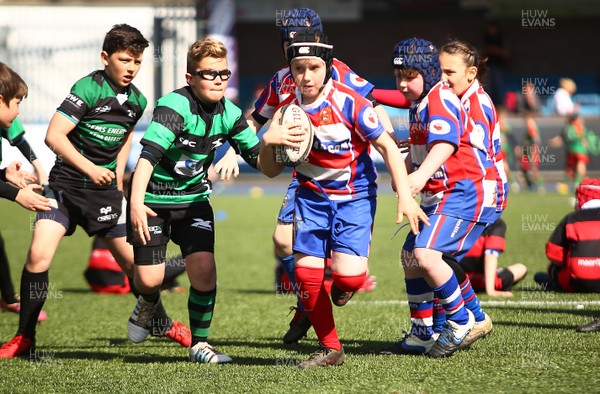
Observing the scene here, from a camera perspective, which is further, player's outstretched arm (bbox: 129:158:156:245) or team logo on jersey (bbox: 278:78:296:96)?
team logo on jersey (bbox: 278:78:296:96)

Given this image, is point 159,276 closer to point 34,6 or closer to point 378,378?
point 378,378

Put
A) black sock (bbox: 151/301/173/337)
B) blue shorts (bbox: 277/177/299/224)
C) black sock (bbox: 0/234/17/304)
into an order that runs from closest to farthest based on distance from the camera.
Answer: black sock (bbox: 151/301/173/337) < blue shorts (bbox: 277/177/299/224) < black sock (bbox: 0/234/17/304)

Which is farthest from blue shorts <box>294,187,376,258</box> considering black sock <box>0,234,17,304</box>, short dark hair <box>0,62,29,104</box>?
black sock <box>0,234,17,304</box>

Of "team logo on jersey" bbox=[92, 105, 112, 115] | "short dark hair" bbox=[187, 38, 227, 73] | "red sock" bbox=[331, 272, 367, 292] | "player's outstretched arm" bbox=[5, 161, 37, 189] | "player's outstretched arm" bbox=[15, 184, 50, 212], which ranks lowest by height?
"red sock" bbox=[331, 272, 367, 292]

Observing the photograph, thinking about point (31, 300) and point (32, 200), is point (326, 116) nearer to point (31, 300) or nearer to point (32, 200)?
point (32, 200)

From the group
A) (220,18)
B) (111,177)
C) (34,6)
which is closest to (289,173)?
(220,18)

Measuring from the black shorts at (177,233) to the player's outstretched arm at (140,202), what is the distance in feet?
1.31

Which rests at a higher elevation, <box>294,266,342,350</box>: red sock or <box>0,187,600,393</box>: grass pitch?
<box>294,266,342,350</box>: red sock

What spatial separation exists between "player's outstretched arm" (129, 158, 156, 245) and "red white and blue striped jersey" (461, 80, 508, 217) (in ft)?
6.53

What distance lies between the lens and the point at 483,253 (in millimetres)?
7945

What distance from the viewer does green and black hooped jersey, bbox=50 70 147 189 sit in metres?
5.77

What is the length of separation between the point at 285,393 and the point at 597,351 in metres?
1.93

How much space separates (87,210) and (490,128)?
8.63 ft

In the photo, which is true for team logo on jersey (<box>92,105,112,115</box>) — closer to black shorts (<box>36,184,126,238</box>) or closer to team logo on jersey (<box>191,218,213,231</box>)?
black shorts (<box>36,184,126,238</box>)
